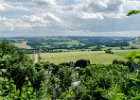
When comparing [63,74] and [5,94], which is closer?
[5,94]

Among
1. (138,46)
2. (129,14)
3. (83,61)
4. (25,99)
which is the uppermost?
(129,14)

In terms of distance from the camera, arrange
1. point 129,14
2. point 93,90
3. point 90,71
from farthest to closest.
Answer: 1. point 90,71
2. point 93,90
3. point 129,14

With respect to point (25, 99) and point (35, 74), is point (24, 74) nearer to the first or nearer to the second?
point (35, 74)

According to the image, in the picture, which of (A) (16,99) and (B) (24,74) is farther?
(B) (24,74)

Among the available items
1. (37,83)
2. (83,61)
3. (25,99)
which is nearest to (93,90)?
(37,83)

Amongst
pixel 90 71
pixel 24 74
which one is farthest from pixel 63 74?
pixel 24 74

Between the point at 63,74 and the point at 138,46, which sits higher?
the point at 138,46

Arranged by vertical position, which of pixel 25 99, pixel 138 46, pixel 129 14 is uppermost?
pixel 129 14

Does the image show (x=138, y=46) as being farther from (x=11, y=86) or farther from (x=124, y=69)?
(x=124, y=69)

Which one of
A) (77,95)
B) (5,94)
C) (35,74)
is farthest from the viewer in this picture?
(77,95)
